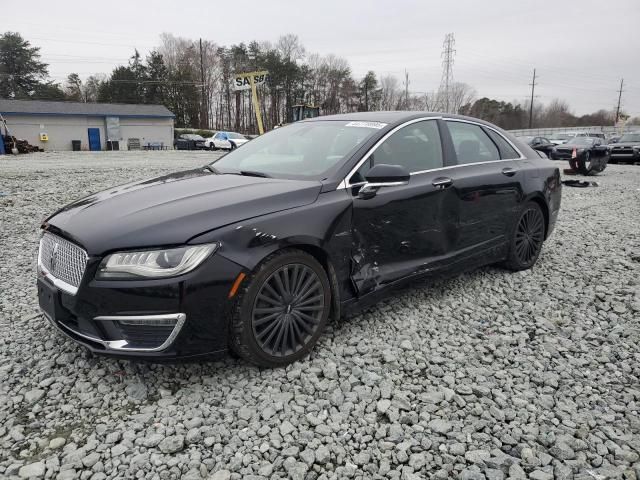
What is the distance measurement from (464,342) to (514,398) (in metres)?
0.68

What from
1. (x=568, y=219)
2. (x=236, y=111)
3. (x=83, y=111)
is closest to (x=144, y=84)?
(x=236, y=111)

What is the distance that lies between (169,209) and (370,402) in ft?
5.06

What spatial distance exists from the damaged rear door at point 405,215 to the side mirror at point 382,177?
0.04 m

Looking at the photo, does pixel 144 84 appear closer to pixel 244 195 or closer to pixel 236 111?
pixel 236 111

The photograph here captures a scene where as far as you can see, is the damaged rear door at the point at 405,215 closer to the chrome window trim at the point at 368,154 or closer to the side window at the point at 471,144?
the chrome window trim at the point at 368,154

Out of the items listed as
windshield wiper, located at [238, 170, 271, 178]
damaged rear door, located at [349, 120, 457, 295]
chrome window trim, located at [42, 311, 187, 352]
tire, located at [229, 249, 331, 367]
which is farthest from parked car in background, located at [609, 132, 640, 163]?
chrome window trim, located at [42, 311, 187, 352]

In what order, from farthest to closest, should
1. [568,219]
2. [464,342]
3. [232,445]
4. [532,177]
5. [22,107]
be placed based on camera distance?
[22,107] → [568,219] → [532,177] → [464,342] → [232,445]

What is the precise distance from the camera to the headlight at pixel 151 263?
2.36 metres

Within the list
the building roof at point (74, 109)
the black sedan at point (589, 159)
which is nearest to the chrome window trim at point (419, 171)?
the black sedan at point (589, 159)

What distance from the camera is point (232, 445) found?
2203 mm

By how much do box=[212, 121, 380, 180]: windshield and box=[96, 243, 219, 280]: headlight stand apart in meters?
1.06

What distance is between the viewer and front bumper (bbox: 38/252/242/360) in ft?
7.69

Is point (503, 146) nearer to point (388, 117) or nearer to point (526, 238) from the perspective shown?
point (526, 238)

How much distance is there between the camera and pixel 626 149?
21.5 m
